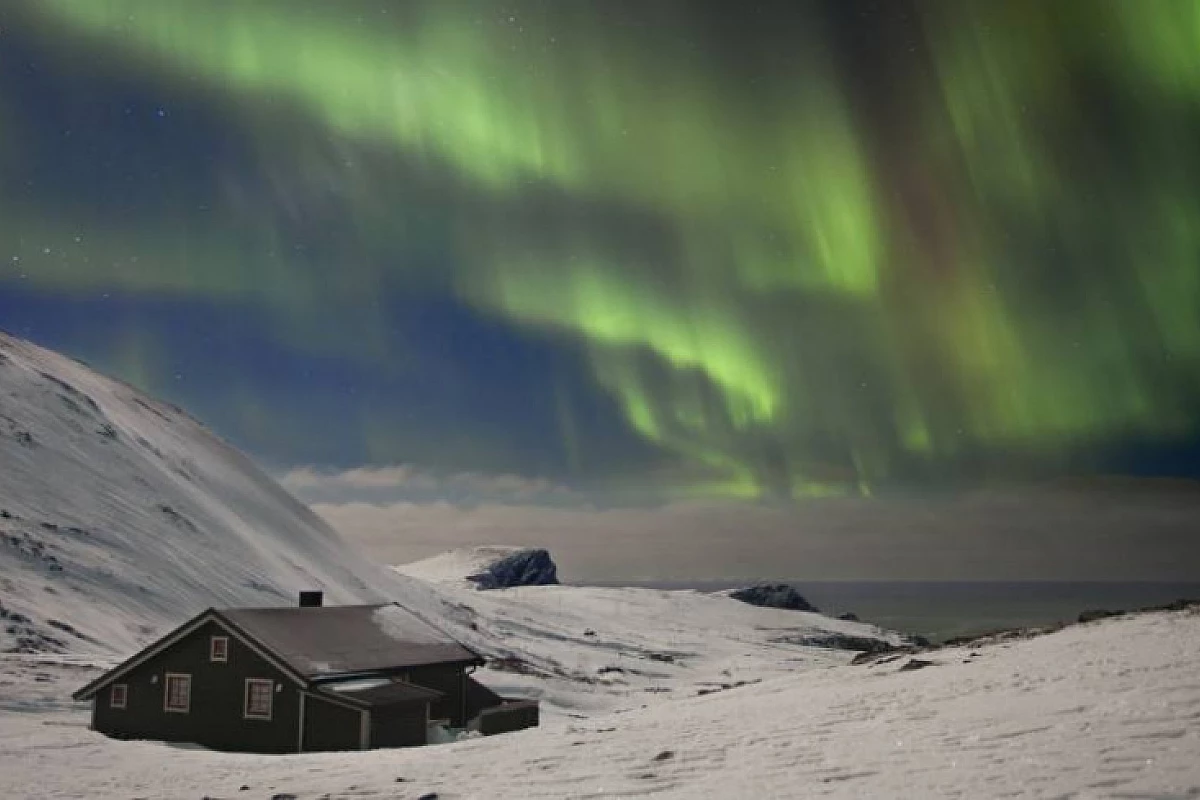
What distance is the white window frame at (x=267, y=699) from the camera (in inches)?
1414

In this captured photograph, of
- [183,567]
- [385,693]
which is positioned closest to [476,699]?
[385,693]

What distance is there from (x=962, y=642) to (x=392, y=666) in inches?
807

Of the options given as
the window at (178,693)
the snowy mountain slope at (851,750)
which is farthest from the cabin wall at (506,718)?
the snowy mountain slope at (851,750)

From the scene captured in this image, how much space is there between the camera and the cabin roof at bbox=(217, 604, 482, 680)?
120 ft

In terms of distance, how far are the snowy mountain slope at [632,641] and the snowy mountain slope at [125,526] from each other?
652 inches

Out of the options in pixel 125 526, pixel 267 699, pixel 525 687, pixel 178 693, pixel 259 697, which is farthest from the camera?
pixel 125 526

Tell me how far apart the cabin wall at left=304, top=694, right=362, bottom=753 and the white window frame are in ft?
5.04

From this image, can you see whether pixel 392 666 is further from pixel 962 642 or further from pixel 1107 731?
pixel 1107 731

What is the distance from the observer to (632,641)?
127m

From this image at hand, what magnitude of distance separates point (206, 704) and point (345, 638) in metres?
5.35

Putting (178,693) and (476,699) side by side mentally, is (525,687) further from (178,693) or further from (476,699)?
(178,693)

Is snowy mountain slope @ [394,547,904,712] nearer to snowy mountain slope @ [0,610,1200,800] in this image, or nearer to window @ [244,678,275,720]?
window @ [244,678,275,720]

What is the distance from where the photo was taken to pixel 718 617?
6727 inches

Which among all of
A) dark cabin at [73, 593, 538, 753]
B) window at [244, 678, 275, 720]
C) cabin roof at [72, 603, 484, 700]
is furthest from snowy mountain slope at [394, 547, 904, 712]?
window at [244, 678, 275, 720]
